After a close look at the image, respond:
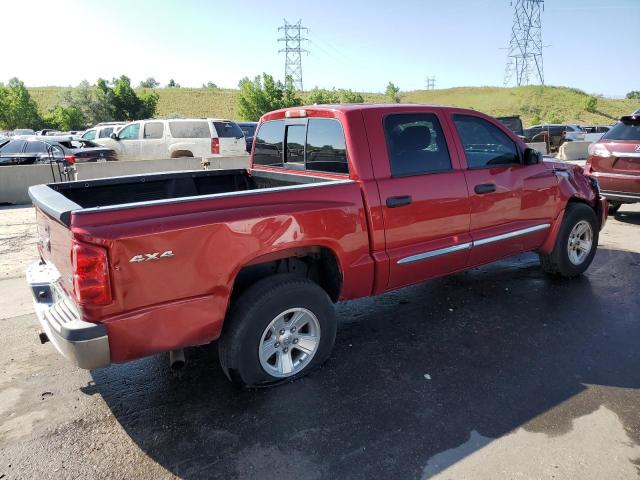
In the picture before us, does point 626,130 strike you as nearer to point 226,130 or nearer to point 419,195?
point 419,195

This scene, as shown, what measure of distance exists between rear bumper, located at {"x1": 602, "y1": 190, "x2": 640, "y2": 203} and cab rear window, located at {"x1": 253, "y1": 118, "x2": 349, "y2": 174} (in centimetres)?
651

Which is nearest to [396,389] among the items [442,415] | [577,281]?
[442,415]

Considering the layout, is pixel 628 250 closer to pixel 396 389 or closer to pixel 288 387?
pixel 396 389

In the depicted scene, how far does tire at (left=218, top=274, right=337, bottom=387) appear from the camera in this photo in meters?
2.97

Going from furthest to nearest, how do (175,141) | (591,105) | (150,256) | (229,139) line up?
1. (591,105)
2. (229,139)
3. (175,141)
4. (150,256)

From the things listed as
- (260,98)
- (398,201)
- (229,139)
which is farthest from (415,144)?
(260,98)

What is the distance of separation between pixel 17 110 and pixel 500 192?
68137 mm

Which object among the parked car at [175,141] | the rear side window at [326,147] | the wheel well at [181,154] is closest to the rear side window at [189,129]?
the parked car at [175,141]

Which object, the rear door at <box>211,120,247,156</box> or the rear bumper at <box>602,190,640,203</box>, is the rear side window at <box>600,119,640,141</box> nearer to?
the rear bumper at <box>602,190,640,203</box>

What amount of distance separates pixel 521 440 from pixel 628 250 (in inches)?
204

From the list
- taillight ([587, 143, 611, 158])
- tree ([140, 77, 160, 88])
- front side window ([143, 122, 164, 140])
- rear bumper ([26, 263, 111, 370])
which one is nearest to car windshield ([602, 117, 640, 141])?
taillight ([587, 143, 611, 158])

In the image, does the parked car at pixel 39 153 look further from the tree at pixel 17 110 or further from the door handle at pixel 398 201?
the tree at pixel 17 110

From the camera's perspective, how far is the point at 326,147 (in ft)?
12.4

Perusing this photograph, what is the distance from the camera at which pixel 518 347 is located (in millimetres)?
3756
